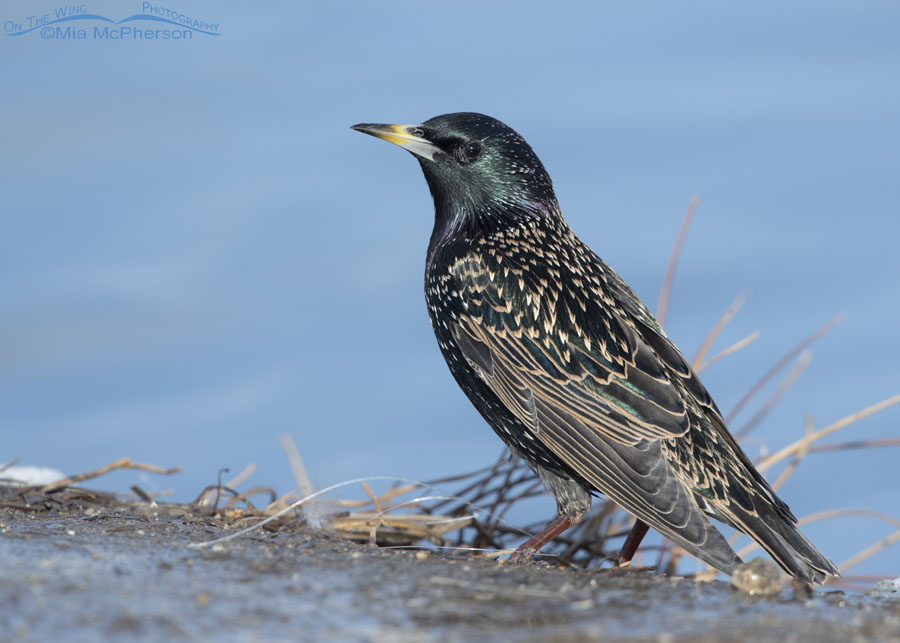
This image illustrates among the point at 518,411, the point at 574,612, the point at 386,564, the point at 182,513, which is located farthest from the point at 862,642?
the point at 182,513

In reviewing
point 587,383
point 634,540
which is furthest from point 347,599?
point 634,540

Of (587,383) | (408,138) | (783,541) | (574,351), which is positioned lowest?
(783,541)

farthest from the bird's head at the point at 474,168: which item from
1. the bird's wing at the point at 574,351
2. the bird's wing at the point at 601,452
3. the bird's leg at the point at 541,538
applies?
the bird's leg at the point at 541,538

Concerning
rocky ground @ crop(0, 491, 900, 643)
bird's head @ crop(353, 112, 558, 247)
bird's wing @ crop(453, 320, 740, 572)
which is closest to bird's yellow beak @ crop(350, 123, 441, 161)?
bird's head @ crop(353, 112, 558, 247)

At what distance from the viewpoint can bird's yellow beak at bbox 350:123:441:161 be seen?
4.63 meters

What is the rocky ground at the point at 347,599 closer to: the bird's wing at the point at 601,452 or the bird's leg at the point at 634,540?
the bird's wing at the point at 601,452

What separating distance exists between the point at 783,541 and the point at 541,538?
828mm

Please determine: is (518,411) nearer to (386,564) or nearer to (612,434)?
(612,434)

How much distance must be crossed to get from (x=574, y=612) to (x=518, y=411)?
151 centimetres

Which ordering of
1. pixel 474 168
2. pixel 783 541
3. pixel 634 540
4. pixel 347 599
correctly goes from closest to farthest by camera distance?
pixel 347 599 → pixel 783 541 → pixel 634 540 → pixel 474 168

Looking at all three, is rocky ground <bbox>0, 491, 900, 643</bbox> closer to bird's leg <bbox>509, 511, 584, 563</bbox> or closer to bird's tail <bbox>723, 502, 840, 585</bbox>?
bird's tail <bbox>723, 502, 840, 585</bbox>

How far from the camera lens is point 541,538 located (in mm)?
3793

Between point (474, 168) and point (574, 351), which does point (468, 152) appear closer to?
point (474, 168)

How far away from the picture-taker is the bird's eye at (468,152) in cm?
460
